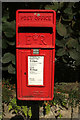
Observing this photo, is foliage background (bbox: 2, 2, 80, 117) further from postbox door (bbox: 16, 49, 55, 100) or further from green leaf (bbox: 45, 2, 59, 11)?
postbox door (bbox: 16, 49, 55, 100)

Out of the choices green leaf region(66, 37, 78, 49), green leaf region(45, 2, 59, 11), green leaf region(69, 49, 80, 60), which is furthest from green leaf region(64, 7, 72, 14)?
green leaf region(69, 49, 80, 60)

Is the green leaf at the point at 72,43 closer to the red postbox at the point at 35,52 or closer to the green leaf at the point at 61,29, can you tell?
the green leaf at the point at 61,29

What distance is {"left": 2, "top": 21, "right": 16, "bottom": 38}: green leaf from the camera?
2.45 m

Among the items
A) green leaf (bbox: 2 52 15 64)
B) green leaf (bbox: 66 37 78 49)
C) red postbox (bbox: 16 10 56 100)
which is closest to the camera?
red postbox (bbox: 16 10 56 100)

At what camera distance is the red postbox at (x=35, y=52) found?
73.8 inches

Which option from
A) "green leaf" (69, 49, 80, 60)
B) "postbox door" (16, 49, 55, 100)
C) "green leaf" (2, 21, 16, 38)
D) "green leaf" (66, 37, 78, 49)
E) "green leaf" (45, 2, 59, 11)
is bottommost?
"postbox door" (16, 49, 55, 100)

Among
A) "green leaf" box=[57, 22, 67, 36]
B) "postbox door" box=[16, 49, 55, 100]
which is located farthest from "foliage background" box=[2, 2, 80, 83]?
"postbox door" box=[16, 49, 55, 100]

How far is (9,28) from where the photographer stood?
8.07 feet

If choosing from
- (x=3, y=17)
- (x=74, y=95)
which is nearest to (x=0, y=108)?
(x=74, y=95)

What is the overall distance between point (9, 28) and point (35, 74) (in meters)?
Answer: 0.94

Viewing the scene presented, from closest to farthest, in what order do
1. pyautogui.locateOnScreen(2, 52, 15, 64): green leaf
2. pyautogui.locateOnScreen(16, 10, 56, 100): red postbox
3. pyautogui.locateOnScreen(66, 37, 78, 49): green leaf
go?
1. pyautogui.locateOnScreen(16, 10, 56, 100): red postbox
2. pyautogui.locateOnScreen(66, 37, 78, 49): green leaf
3. pyautogui.locateOnScreen(2, 52, 15, 64): green leaf

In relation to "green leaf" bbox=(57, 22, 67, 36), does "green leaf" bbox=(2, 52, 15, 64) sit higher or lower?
lower

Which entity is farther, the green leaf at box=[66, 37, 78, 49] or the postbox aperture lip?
the green leaf at box=[66, 37, 78, 49]

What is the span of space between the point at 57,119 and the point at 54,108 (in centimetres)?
23
